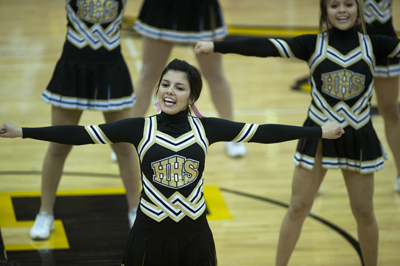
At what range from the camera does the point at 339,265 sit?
3.29 m

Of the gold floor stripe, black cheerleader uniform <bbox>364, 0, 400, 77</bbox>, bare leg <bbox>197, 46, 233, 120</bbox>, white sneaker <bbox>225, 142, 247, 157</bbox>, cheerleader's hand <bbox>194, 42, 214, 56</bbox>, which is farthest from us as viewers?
the gold floor stripe

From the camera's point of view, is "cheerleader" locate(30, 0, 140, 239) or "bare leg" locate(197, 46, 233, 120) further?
"bare leg" locate(197, 46, 233, 120)

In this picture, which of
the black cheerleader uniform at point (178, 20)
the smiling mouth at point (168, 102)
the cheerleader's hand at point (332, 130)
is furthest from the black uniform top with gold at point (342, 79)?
the black cheerleader uniform at point (178, 20)

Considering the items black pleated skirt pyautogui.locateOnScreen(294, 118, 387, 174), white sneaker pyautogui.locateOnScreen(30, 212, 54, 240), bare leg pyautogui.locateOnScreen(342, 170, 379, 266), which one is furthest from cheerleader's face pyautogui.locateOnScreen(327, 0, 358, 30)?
white sneaker pyautogui.locateOnScreen(30, 212, 54, 240)

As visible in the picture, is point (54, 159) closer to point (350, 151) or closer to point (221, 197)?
point (221, 197)

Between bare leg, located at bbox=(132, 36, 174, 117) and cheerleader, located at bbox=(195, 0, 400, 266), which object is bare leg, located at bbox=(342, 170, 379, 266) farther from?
bare leg, located at bbox=(132, 36, 174, 117)

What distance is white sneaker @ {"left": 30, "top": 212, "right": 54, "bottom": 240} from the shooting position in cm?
339

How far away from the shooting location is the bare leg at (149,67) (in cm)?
424

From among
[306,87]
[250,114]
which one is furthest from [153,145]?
[306,87]

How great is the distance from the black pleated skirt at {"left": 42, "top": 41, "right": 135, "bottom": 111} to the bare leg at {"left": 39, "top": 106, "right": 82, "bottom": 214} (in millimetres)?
87

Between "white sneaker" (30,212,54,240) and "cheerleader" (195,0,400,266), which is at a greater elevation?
"cheerleader" (195,0,400,266)

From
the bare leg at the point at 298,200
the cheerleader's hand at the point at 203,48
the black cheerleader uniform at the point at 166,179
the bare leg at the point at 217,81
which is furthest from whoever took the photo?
the bare leg at the point at 217,81

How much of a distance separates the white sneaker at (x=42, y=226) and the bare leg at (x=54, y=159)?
0.11 feet

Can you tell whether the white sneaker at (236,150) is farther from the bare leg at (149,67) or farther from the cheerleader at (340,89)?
the cheerleader at (340,89)
